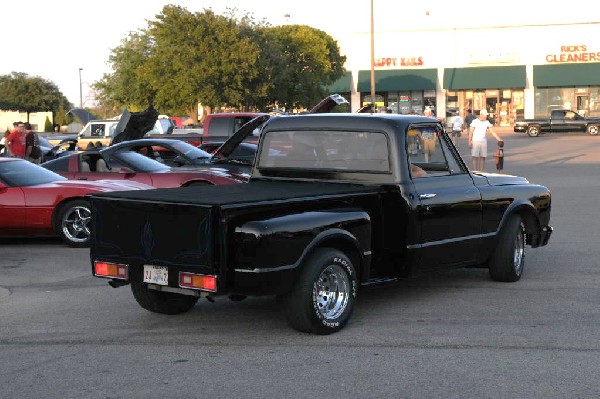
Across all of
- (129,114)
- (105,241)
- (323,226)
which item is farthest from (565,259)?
(129,114)

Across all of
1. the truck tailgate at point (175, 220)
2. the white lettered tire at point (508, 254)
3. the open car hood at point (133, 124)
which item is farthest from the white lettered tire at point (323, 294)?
the open car hood at point (133, 124)

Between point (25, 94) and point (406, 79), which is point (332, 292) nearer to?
point (406, 79)

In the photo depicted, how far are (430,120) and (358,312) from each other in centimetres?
202

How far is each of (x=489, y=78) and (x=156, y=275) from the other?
6471cm

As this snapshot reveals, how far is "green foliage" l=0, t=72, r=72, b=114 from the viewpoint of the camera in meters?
99.9

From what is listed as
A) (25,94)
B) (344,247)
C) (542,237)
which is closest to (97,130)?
(542,237)

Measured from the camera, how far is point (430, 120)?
8828mm

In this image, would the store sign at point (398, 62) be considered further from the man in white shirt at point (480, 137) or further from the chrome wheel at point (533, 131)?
the man in white shirt at point (480, 137)

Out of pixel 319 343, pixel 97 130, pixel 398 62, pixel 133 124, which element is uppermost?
pixel 398 62

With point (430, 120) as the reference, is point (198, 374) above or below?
below

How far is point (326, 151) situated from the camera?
8602mm

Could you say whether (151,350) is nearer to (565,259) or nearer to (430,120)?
(430,120)

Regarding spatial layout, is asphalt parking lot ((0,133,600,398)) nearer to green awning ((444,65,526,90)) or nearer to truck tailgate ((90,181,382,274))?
truck tailgate ((90,181,382,274))

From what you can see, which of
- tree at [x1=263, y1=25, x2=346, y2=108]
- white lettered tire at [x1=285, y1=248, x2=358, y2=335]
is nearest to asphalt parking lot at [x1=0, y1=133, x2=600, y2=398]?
white lettered tire at [x1=285, y1=248, x2=358, y2=335]
